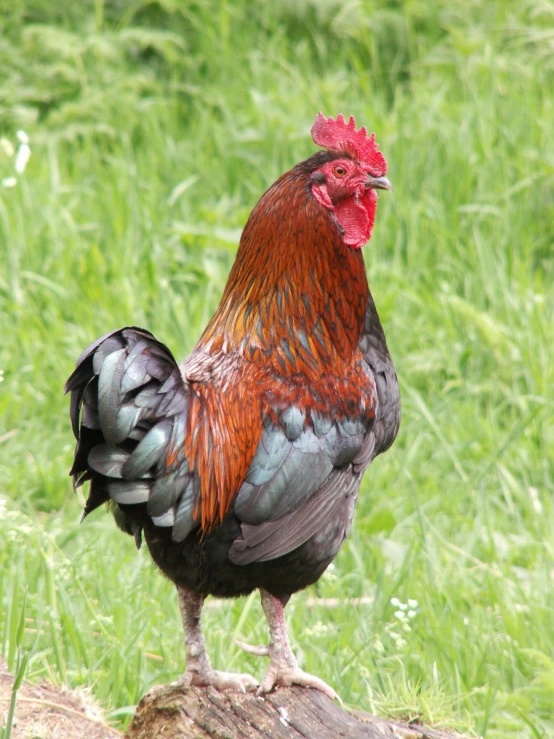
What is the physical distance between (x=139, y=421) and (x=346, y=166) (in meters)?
1.13

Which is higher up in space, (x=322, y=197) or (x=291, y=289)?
(x=322, y=197)

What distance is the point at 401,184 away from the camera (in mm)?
6133


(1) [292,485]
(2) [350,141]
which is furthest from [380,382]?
(2) [350,141]

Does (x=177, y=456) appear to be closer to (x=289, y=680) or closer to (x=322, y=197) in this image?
(x=289, y=680)

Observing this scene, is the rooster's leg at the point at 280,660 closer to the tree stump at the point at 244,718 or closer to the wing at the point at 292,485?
the tree stump at the point at 244,718

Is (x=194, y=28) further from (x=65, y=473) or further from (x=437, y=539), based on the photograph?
(x=437, y=539)

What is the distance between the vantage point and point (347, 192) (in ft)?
10.7

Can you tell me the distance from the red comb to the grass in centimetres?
154

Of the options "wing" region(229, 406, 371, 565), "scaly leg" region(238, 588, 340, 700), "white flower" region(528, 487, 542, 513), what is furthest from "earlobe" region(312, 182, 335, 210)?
"white flower" region(528, 487, 542, 513)

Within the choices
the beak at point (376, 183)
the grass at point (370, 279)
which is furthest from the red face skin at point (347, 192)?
the grass at point (370, 279)

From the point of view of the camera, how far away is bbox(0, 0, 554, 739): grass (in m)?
3.68

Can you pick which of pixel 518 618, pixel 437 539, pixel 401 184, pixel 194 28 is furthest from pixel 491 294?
pixel 194 28

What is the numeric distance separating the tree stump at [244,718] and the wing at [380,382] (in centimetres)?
80

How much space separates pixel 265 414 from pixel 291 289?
44 cm
